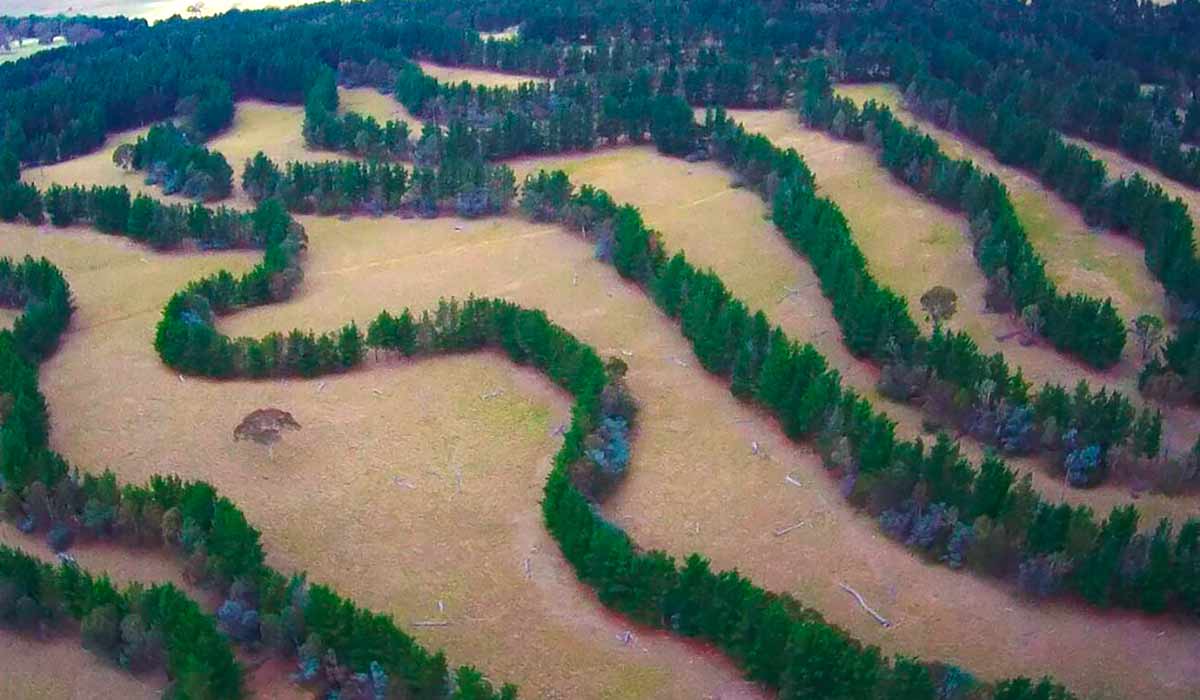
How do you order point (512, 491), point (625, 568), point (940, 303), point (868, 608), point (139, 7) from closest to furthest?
point (625, 568), point (868, 608), point (512, 491), point (940, 303), point (139, 7)

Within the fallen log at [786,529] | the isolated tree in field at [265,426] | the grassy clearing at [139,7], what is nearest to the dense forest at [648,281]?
the fallen log at [786,529]

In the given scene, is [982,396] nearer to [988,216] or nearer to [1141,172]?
[988,216]

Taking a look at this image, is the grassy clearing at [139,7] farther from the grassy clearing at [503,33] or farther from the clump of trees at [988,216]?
the clump of trees at [988,216]

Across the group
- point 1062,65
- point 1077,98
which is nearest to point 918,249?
point 1077,98

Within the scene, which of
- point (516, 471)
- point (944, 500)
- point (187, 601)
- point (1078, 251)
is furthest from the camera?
point (1078, 251)

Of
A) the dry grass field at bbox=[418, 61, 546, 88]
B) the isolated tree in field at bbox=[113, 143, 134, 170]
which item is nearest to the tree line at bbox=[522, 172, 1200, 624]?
the isolated tree in field at bbox=[113, 143, 134, 170]

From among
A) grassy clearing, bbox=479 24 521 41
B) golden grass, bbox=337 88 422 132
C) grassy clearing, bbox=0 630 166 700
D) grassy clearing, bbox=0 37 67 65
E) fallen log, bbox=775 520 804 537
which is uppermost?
grassy clearing, bbox=479 24 521 41

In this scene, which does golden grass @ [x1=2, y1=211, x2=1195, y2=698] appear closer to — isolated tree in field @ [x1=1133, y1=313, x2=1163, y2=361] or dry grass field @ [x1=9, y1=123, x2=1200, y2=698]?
dry grass field @ [x1=9, y1=123, x2=1200, y2=698]
